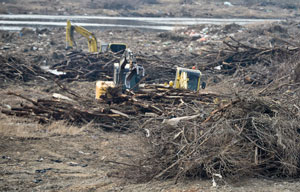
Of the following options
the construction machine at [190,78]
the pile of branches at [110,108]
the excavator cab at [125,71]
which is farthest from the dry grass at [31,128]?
the construction machine at [190,78]

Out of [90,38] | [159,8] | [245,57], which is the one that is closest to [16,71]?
[90,38]

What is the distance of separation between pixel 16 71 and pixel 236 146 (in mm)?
10345

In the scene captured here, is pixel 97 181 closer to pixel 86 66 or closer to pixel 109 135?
pixel 109 135

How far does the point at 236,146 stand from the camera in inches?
215

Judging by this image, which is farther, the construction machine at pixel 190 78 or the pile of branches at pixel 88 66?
the pile of branches at pixel 88 66

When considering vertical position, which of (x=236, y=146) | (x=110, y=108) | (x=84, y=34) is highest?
(x=84, y=34)

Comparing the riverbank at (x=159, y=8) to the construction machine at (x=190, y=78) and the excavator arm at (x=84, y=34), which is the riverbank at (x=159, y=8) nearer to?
the excavator arm at (x=84, y=34)

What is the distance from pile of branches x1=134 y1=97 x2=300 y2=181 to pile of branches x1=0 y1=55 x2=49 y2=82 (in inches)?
342

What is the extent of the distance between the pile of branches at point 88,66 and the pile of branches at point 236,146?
25.2ft

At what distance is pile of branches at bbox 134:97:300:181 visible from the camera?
523cm

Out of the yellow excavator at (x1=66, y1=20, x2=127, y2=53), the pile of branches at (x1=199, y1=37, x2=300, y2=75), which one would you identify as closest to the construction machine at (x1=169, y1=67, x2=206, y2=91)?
the pile of branches at (x1=199, y1=37, x2=300, y2=75)

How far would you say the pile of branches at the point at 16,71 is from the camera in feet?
43.1

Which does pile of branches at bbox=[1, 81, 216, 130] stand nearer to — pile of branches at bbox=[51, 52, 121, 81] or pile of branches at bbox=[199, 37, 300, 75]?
pile of branches at bbox=[51, 52, 121, 81]

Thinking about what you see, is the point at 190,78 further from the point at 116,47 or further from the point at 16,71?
the point at 16,71
